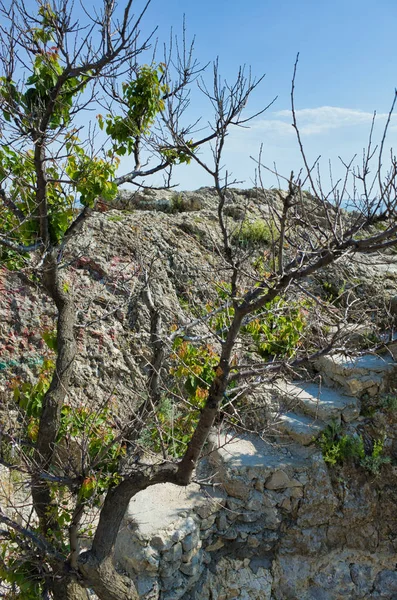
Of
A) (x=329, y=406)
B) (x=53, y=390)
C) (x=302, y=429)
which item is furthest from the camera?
(x=329, y=406)

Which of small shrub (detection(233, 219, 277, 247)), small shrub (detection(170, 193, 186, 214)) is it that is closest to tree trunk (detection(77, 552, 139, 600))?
small shrub (detection(233, 219, 277, 247))

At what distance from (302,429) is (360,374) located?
3.84 feet

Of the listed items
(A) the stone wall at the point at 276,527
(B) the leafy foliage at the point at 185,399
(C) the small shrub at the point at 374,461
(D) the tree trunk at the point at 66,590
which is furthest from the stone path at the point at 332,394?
(D) the tree trunk at the point at 66,590

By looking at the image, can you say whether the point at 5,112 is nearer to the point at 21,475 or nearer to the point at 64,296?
the point at 64,296

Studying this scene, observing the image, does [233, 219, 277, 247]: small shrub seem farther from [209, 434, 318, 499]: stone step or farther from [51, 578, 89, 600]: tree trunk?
[51, 578, 89, 600]: tree trunk

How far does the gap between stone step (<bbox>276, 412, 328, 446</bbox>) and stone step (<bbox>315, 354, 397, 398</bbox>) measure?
2.36 feet

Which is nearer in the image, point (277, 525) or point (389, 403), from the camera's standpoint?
point (277, 525)

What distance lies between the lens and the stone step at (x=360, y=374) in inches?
251

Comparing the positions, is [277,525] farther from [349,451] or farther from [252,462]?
[349,451]

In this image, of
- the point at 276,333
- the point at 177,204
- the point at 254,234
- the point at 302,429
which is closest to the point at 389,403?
the point at 302,429

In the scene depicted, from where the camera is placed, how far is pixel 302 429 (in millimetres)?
5922

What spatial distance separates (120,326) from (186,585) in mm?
3014

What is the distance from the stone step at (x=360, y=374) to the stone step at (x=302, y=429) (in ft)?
2.36

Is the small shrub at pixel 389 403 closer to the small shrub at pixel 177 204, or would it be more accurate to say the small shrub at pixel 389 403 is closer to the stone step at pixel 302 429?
the stone step at pixel 302 429
